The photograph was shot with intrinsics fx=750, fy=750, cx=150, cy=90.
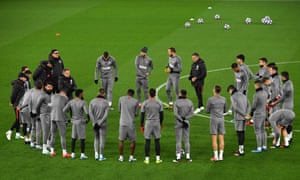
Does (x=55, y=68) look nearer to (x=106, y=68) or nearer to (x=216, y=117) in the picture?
(x=106, y=68)

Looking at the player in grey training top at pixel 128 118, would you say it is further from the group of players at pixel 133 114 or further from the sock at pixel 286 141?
the sock at pixel 286 141

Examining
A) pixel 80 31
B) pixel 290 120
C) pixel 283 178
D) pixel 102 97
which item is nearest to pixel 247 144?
pixel 290 120

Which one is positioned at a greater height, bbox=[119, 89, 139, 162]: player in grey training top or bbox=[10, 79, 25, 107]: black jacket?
bbox=[10, 79, 25, 107]: black jacket

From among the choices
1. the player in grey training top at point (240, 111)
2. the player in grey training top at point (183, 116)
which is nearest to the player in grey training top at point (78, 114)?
the player in grey training top at point (183, 116)

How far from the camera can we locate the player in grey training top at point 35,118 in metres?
22.5

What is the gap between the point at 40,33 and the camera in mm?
41344

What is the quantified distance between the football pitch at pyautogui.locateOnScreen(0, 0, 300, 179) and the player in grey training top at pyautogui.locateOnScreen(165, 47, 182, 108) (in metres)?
0.90

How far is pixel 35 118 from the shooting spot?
2278 centimetres

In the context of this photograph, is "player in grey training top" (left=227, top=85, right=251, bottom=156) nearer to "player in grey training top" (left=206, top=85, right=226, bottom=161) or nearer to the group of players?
the group of players

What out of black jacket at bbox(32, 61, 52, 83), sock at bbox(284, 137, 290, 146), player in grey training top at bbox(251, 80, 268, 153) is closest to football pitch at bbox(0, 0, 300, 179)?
sock at bbox(284, 137, 290, 146)

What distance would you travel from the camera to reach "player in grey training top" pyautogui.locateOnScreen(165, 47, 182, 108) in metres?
27.2

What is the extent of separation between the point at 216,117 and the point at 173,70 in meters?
5.85

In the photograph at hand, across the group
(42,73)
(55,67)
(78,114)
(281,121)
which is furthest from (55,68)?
(281,121)

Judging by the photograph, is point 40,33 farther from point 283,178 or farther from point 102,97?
point 283,178
